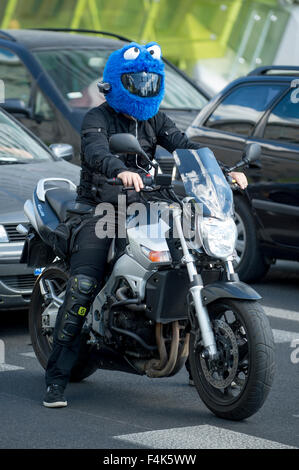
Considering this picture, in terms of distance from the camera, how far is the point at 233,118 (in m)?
11.0

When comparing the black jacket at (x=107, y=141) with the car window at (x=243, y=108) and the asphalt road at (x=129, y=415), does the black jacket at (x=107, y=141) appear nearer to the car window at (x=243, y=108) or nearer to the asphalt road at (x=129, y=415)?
the asphalt road at (x=129, y=415)

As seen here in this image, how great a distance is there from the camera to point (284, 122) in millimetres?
10352

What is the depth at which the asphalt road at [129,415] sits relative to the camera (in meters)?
5.65

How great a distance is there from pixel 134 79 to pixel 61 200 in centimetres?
95

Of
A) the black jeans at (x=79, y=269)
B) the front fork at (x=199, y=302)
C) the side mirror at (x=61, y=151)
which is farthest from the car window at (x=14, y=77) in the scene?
the front fork at (x=199, y=302)

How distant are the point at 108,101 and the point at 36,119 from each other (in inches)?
229

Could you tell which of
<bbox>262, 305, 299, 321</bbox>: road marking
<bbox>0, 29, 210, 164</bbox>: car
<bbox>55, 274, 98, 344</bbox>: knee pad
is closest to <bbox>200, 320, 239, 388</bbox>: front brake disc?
<bbox>55, 274, 98, 344</bbox>: knee pad

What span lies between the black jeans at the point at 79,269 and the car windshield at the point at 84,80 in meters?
5.97

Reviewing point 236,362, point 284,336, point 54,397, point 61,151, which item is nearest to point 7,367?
point 54,397

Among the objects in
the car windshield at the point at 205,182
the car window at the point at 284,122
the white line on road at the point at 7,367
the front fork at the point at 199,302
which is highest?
the car windshield at the point at 205,182

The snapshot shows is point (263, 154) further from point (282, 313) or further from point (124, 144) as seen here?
point (124, 144)

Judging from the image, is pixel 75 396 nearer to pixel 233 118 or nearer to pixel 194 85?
pixel 233 118

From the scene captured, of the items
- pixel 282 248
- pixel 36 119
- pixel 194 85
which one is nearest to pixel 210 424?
pixel 282 248

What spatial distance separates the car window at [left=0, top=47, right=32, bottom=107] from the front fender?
6.68m
